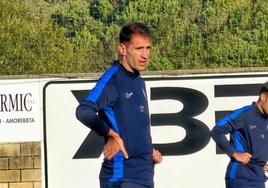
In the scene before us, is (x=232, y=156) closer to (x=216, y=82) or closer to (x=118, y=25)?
(x=216, y=82)

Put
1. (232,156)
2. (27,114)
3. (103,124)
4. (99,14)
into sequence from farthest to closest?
(99,14) < (27,114) < (232,156) < (103,124)

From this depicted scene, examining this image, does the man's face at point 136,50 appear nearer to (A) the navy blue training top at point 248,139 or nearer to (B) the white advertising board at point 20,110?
(A) the navy blue training top at point 248,139

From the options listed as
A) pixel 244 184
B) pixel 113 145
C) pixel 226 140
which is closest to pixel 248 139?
pixel 226 140

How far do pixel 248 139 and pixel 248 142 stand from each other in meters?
0.03

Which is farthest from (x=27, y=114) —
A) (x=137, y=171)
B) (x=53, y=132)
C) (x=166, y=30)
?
(x=137, y=171)

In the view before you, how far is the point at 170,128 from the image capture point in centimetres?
901

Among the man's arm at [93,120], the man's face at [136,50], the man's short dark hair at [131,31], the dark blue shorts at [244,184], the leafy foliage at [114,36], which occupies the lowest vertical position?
the dark blue shorts at [244,184]

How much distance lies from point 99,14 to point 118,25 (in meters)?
0.34

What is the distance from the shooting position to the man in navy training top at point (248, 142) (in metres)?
6.70

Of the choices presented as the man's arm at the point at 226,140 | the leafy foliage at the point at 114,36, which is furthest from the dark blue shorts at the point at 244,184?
the leafy foliage at the point at 114,36

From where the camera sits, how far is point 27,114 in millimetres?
8922

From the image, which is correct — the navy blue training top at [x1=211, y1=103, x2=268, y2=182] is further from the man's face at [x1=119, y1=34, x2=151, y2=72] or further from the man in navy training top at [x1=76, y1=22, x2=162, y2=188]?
the man's face at [x1=119, y1=34, x2=151, y2=72]

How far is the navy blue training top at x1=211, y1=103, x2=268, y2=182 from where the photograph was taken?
6.71 metres

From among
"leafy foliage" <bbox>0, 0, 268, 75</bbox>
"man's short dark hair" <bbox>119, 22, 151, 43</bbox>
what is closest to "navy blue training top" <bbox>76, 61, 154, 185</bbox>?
"man's short dark hair" <bbox>119, 22, 151, 43</bbox>
